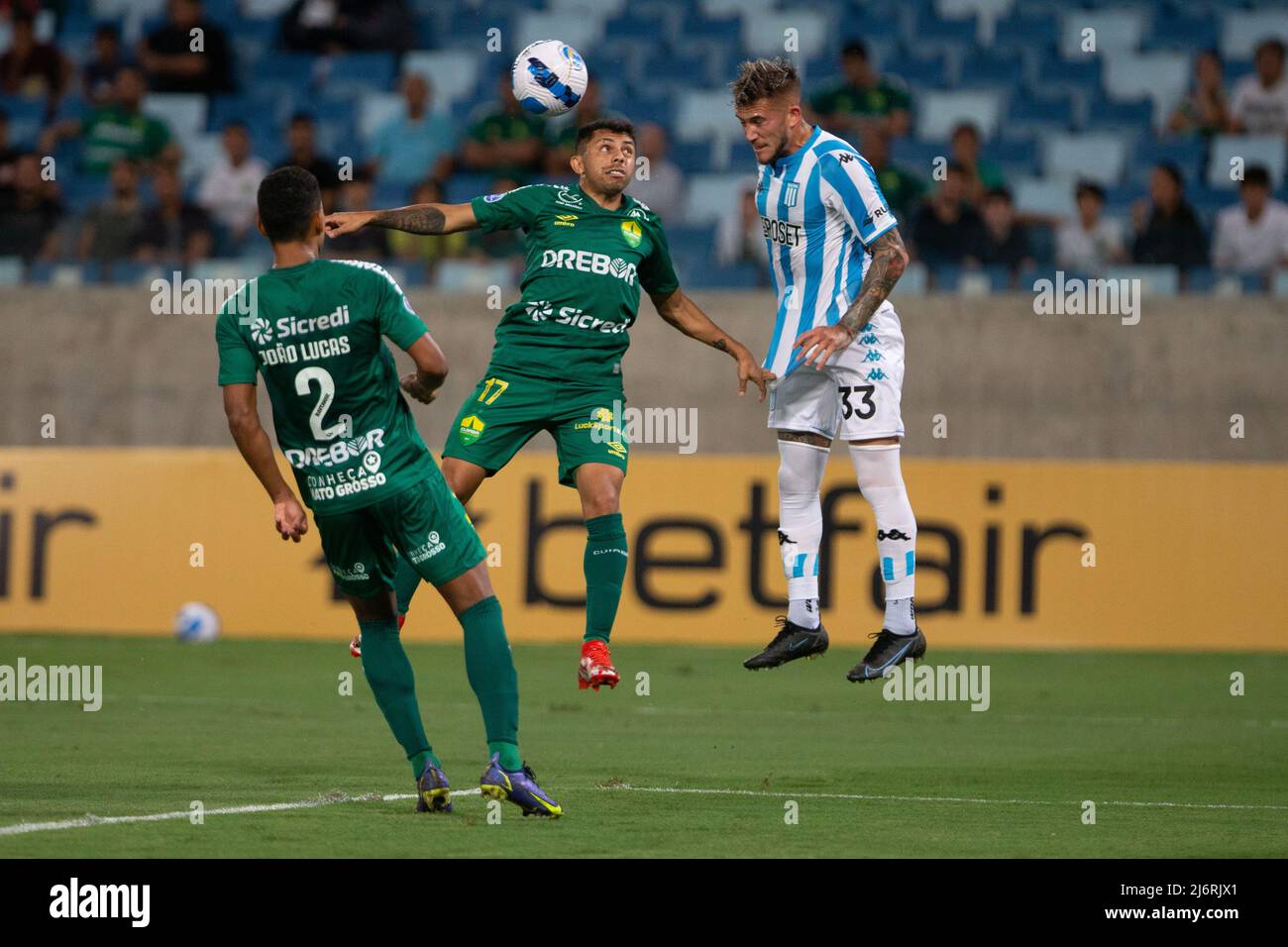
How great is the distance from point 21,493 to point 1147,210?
8983 mm

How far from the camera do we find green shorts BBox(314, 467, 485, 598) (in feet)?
24.5

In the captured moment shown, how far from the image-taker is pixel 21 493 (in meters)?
15.3

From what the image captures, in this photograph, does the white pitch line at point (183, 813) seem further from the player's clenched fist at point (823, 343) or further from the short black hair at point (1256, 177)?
the short black hair at point (1256, 177)

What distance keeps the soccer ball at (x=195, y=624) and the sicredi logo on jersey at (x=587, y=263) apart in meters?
6.59

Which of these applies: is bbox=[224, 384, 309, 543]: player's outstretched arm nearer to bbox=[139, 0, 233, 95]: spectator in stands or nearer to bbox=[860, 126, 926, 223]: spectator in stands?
bbox=[860, 126, 926, 223]: spectator in stands

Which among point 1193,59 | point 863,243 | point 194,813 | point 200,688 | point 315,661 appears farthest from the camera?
point 1193,59

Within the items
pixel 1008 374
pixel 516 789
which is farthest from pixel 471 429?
pixel 1008 374

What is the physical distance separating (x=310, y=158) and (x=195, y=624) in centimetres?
442

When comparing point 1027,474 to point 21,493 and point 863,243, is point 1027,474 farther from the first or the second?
point 21,493

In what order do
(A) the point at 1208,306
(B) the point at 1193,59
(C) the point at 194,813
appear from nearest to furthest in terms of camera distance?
(C) the point at 194,813
(A) the point at 1208,306
(B) the point at 1193,59

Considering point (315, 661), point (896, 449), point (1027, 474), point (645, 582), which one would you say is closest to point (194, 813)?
point (896, 449)

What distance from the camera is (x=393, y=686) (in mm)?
7719
